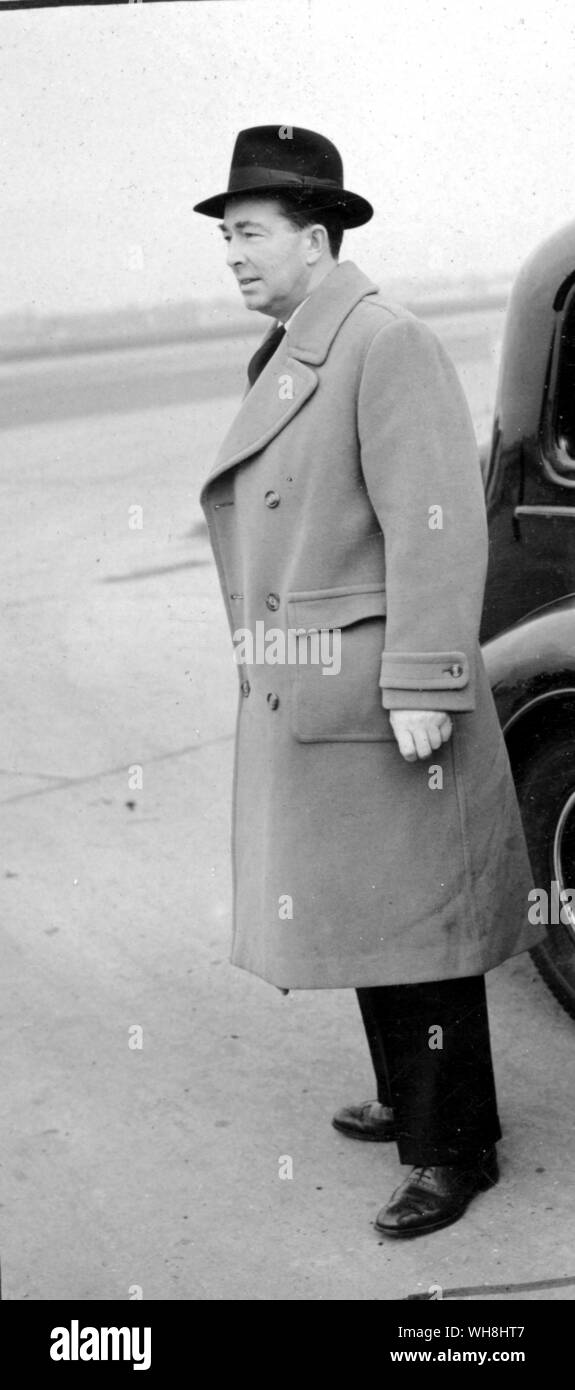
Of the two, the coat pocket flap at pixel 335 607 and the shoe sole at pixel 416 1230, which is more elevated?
the coat pocket flap at pixel 335 607

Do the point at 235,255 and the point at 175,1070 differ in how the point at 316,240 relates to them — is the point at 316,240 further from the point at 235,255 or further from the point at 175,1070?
the point at 175,1070

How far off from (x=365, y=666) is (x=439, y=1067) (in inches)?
30.3

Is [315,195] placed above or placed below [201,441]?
above

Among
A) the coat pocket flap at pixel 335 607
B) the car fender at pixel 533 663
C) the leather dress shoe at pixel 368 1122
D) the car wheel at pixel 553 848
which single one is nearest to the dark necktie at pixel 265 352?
the coat pocket flap at pixel 335 607

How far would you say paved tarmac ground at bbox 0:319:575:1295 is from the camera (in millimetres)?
2939

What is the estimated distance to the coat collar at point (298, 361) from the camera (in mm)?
2867

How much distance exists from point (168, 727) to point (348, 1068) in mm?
2621

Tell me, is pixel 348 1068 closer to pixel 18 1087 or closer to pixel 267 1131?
pixel 267 1131

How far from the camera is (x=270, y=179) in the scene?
113 inches

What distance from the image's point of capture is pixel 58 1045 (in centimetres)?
382

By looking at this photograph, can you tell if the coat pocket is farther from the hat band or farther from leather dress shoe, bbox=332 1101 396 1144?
leather dress shoe, bbox=332 1101 396 1144

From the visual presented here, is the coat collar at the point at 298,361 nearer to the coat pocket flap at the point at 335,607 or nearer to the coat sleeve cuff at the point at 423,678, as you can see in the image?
the coat pocket flap at the point at 335,607

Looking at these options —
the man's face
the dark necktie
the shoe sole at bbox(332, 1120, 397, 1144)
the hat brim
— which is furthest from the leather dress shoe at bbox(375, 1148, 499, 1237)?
the hat brim
